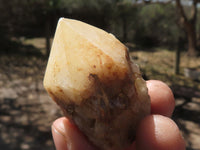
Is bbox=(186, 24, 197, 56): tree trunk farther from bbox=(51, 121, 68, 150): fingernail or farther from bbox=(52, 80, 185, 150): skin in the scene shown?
bbox=(51, 121, 68, 150): fingernail

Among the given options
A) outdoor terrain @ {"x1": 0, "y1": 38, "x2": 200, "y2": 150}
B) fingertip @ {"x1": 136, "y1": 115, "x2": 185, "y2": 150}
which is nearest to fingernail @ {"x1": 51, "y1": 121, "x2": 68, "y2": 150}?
fingertip @ {"x1": 136, "y1": 115, "x2": 185, "y2": 150}

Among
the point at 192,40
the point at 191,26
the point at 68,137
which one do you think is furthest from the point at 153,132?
the point at 192,40

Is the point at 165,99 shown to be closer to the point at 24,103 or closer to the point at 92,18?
the point at 24,103

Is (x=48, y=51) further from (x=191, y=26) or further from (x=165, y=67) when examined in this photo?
(x=191, y=26)

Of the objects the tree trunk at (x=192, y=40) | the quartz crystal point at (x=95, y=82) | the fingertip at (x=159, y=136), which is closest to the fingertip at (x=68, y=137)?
the quartz crystal point at (x=95, y=82)

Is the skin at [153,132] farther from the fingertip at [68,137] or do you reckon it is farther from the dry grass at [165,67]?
the dry grass at [165,67]

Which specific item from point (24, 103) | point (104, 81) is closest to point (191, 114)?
point (24, 103)

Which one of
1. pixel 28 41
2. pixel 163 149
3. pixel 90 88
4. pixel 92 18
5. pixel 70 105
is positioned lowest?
pixel 28 41
